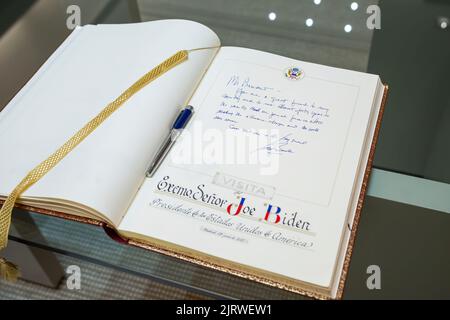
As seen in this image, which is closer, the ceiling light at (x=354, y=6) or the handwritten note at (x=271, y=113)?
the handwritten note at (x=271, y=113)

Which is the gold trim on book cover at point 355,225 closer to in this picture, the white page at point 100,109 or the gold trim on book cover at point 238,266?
the gold trim on book cover at point 238,266

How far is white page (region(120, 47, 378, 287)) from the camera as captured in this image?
1.43 ft

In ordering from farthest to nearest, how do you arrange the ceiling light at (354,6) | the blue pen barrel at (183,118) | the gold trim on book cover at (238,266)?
the ceiling light at (354,6) < the blue pen barrel at (183,118) < the gold trim on book cover at (238,266)

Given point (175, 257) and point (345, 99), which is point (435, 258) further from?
point (175, 257)

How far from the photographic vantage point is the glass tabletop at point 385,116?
555mm

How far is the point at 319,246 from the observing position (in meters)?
0.43

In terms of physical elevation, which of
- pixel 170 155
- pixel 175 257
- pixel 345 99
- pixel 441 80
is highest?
pixel 441 80

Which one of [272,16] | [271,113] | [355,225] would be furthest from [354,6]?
[355,225]

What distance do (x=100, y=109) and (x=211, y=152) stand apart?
0.46ft

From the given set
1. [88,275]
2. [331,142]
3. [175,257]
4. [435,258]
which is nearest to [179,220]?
[175,257]

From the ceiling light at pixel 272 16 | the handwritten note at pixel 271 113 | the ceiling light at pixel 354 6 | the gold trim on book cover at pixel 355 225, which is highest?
the ceiling light at pixel 354 6
